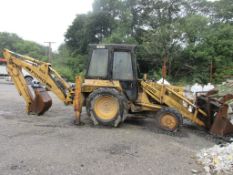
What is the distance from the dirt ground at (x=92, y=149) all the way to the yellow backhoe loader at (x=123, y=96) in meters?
0.39

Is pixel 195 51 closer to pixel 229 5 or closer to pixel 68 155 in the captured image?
pixel 229 5

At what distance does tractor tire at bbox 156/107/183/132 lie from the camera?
652 cm

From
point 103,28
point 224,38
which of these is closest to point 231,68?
point 224,38

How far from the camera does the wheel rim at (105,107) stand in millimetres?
6871

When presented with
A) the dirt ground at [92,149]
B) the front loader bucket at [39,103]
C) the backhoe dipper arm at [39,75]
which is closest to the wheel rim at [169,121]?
the dirt ground at [92,149]

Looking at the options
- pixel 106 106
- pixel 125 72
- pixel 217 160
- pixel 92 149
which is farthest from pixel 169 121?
pixel 92 149

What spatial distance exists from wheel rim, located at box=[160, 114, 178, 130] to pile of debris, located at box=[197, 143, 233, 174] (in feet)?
4.58

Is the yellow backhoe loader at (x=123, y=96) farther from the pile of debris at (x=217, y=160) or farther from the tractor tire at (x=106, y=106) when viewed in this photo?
the pile of debris at (x=217, y=160)

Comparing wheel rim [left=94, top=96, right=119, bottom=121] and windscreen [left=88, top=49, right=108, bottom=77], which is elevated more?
windscreen [left=88, top=49, right=108, bottom=77]

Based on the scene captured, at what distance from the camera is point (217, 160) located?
4.55 metres

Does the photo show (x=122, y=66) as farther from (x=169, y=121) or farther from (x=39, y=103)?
(x=39, y=103)

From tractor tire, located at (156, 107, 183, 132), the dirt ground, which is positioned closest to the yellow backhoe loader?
tractor tire, located at (156, 107, 183, 132)

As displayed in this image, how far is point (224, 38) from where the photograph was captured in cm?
2247

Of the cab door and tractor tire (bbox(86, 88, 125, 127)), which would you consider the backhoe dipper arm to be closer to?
tractor tire (bbox(86, 88, 125, 127))
